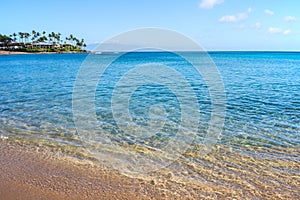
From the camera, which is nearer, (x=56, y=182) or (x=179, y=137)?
(x=56, y=182)

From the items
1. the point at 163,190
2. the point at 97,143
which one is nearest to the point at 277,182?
the point at 163,190

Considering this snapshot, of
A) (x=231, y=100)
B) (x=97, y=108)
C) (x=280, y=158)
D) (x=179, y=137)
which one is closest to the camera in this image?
(x=280, y=158)

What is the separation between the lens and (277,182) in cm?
609

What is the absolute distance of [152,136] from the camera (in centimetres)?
952

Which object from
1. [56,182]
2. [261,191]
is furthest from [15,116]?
[261,191]

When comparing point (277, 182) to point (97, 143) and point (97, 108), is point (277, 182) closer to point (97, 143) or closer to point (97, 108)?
point (97, 143)

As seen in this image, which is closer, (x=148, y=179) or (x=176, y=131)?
(x=148, y=179)

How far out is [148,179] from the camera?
616cm

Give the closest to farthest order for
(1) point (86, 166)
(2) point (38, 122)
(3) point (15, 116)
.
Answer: (1) point (86, 166) < (2) point (38, 122) < (3) point (15, 116)

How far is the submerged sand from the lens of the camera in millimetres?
5406

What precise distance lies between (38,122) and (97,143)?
148 inches

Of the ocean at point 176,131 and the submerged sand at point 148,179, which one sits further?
the ocean at point 176,131

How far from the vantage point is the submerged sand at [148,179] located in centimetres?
541

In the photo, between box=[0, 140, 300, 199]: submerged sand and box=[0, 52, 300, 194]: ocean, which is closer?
box=[0, 140, 300, 199]: submerged sand
